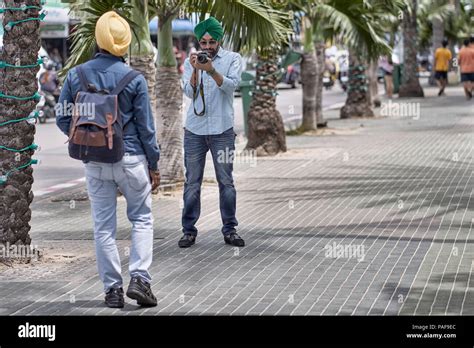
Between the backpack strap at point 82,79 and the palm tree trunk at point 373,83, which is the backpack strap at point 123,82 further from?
the palm tree trunk at point 373,83

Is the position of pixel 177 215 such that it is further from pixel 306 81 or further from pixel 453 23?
pixel 453 23

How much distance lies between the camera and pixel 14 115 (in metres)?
9.43

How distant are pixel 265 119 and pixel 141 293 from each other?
1131cm

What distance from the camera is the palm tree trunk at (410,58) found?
36.5 metres

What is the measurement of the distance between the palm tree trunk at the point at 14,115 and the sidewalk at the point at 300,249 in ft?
1.43

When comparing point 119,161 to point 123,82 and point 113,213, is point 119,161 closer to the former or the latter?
point 113,213

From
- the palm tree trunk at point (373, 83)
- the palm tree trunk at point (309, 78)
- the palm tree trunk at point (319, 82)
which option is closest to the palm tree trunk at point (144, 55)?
the palm tree trunk at point (309, 78)

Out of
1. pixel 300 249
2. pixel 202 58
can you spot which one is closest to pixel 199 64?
pixel 202 58

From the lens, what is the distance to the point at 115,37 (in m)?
7.68

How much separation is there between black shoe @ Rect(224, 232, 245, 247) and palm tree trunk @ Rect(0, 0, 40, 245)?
1.81m

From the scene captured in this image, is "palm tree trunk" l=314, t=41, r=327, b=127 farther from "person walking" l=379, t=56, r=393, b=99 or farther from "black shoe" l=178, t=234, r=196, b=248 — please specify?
"black shoe" l=178, t=234, r=196, b=248

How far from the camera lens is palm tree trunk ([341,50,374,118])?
27250 mm
